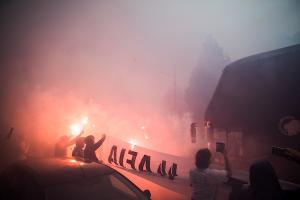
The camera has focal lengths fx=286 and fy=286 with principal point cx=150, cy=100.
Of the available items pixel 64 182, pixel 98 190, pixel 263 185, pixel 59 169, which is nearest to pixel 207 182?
pixel 263 185

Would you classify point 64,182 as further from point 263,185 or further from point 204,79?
point 204,79

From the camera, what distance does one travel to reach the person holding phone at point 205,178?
3.47m

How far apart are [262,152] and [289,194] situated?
7108mm

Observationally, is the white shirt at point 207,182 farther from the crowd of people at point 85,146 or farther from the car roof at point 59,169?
the crowd of people at point 85,146

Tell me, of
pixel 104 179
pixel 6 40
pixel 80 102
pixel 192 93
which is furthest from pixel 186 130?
pixel 104 179

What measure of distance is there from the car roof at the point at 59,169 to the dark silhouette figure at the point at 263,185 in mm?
2193

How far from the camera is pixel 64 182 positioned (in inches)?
145

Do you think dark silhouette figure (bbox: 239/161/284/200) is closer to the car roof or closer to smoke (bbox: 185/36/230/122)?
the car roof

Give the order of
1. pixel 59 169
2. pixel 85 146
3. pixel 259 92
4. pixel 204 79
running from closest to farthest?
pixel 59 169
pixel 85 146
pixel 259 92
pixel 204 79

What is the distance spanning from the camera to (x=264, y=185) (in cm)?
260

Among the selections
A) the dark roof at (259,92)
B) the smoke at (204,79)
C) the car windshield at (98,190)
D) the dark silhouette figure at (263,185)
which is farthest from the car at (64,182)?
the smoke at (204,79)

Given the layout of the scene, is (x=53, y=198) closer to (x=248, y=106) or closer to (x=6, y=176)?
(x=6, y=176)

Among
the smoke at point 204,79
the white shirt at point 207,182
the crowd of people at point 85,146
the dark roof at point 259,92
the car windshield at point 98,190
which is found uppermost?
the smoke at point 204,79

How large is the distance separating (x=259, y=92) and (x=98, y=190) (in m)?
7.14
